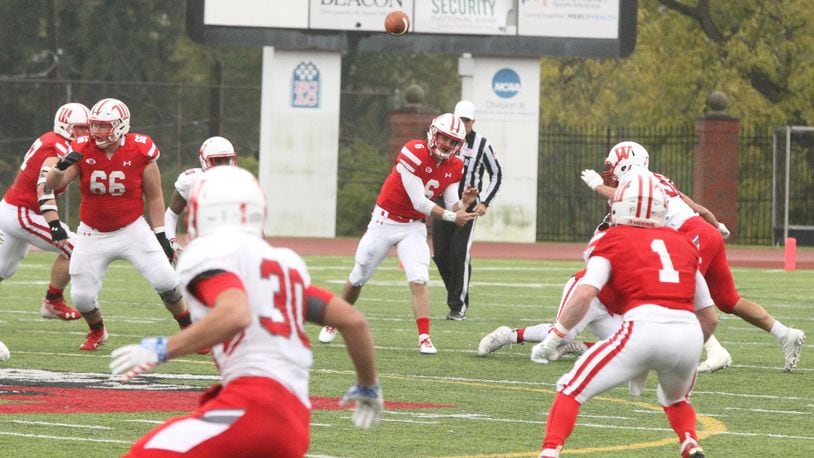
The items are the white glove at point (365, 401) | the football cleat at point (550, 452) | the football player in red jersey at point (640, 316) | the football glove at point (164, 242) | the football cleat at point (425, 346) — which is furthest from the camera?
the football cleat at point (425, 346)

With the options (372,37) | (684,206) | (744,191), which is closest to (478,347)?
(684,206)

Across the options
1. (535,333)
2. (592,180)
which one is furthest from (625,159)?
(535,333)

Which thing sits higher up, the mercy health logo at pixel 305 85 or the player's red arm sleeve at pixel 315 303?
the mercy health logo at pixel 305 85

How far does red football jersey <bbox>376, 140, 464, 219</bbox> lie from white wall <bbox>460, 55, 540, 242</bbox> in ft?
55.2

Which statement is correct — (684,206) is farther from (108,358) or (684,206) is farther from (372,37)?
(372,37)

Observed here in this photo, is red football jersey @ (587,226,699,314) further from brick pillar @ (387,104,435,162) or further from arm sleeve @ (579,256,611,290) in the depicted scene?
brick pillar @ (387,104,435,162)

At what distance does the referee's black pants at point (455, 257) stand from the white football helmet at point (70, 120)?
4.10 metres

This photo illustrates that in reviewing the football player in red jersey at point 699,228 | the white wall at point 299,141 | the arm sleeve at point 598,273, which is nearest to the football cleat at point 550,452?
the arm sleeve at point 598,273

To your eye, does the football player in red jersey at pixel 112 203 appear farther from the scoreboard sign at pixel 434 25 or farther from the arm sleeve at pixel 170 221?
the scoreboard sign at pixel 434 25

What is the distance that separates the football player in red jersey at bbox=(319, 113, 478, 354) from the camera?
13.2 meters

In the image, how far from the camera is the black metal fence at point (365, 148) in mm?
34031

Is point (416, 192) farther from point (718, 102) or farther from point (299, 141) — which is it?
point (718, 102)

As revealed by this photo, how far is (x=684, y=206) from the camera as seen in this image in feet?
37.9

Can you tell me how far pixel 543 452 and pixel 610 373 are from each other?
47cm
